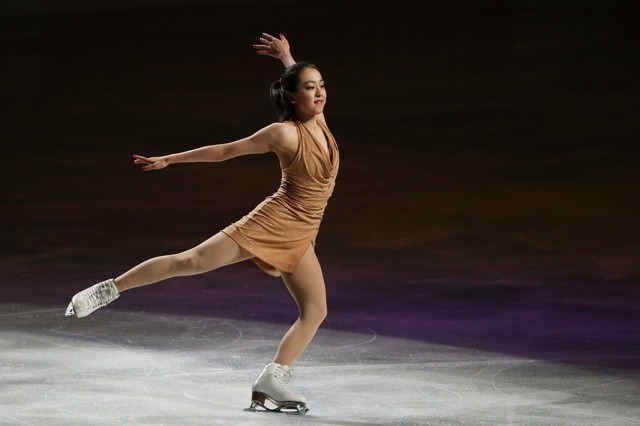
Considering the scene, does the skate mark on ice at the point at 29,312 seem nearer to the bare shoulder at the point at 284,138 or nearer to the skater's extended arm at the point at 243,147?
the skater's extended arm at the point at 243,147

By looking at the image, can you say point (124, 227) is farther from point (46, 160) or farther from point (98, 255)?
point (46, 160)

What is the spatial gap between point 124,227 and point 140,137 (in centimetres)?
278

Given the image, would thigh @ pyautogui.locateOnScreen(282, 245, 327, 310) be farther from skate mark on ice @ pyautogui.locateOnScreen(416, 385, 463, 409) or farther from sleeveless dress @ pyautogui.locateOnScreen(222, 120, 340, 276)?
skate mark on ice @ pyautogui.locateOnScreen(416, 385, 463, 409)

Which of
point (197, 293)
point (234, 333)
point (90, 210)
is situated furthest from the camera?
point (90, 210)

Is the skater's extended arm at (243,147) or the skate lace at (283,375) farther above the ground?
the skater's extended arm at (243,147)

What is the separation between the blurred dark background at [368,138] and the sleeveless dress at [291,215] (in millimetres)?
1760

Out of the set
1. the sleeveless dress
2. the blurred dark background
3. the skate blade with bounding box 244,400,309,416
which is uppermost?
the blurred dark background

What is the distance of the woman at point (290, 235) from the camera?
5.05 meters

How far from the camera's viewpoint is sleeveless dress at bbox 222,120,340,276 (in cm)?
507

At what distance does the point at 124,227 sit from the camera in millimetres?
8648

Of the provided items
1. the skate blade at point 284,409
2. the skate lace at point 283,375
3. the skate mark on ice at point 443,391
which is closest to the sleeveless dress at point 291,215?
the skate lace at point 283,375

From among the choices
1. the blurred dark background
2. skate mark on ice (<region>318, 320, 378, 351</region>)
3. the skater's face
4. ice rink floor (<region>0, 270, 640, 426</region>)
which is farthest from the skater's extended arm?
the blurred dark background

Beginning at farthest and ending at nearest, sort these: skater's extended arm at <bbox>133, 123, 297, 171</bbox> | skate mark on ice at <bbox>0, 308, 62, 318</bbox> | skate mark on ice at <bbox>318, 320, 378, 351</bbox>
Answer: skate mark on ice at <bbox>0, 308, 62, 318</bbox> → skate mark on ice at <bbox>318, 320, 378, 351</bbox> → skater's extended arm at <bbox>133, 123, 297, 171</bbox>

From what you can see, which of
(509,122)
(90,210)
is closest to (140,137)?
(90,210)
